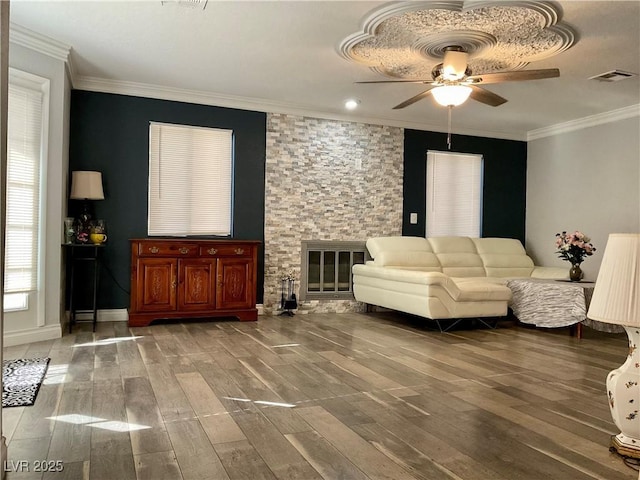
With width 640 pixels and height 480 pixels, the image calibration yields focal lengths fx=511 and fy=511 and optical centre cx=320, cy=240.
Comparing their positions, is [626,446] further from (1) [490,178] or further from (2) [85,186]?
(1) [490,178]

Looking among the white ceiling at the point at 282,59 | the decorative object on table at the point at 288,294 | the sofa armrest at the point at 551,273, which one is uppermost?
the white ceiling at the point at 282,59

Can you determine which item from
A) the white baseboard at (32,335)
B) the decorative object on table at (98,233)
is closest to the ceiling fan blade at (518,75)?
the decorative object on table at (98,233)

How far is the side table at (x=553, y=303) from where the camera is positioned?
5133 mm

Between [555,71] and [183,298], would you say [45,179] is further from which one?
[555,71]

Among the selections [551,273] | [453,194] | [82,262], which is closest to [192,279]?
[82,262]

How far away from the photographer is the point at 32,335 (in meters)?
4.29

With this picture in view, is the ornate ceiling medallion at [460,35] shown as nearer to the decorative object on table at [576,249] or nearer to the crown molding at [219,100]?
the crown molding at [219,100]

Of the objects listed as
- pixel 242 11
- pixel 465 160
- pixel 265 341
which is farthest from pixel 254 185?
pixel 465 160

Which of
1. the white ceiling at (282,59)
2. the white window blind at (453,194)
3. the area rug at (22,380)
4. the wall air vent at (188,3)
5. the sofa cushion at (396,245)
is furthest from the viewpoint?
the white window blind at (453,194)

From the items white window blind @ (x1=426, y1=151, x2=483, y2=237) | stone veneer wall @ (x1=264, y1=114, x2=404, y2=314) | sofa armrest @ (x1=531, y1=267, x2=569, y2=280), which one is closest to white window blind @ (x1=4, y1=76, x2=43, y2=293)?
stone veneer wall @ (x1=264, y1=114, x2=404, y2=314)

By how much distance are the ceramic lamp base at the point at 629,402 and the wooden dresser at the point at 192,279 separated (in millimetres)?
4012

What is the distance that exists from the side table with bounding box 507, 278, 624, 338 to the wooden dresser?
2.95 metres

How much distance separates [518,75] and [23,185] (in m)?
4.09

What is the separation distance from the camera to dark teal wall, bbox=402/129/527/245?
7047mm
